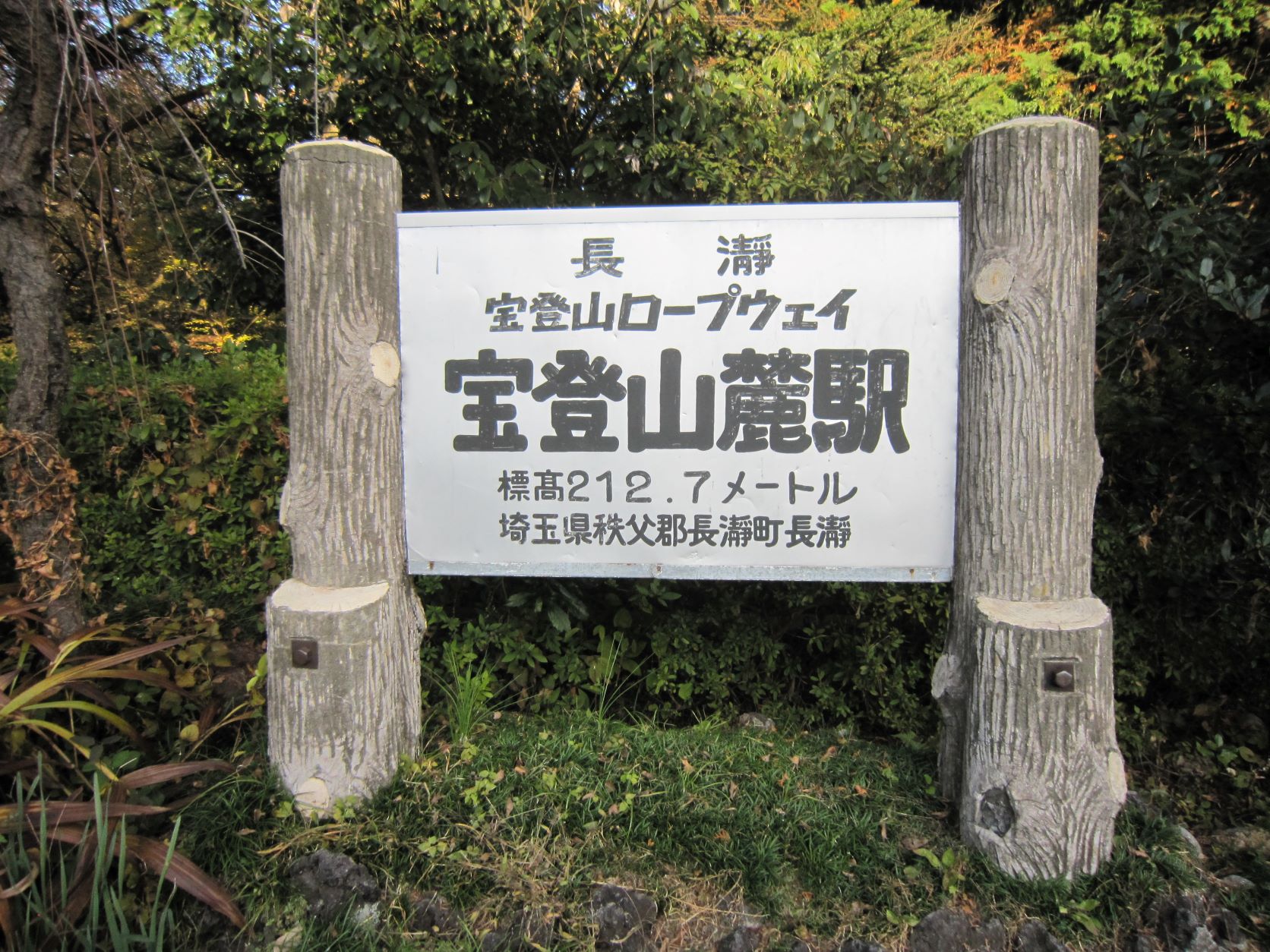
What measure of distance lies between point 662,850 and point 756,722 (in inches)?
34.6

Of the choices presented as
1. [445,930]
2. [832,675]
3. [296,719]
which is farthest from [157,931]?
[832,675]

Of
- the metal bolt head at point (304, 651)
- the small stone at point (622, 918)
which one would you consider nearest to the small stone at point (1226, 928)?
the small stone at point (622, 918)

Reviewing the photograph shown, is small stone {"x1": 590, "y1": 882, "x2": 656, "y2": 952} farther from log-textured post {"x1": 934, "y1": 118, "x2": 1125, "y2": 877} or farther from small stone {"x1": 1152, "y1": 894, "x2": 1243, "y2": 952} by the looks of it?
small stone {"x1": 1152, "y1": 894, "x2": 1243, "y2": 952}

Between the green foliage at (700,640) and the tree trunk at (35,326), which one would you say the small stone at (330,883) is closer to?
the green foliage at (700,640)

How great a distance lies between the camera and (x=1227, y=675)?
275 cm

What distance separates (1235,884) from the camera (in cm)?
216

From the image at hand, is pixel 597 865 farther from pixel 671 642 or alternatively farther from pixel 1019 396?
pixel 1019 396

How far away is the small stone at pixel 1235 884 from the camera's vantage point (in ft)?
7.04

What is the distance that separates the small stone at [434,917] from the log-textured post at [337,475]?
41 cm

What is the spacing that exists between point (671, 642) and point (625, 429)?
3.67 feet

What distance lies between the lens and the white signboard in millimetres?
2199

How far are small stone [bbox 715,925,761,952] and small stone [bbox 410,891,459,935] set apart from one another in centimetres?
72

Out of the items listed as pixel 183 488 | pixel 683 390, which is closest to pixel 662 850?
pixel 683 390

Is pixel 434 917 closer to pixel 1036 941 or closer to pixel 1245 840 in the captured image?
pixel 1036 941
